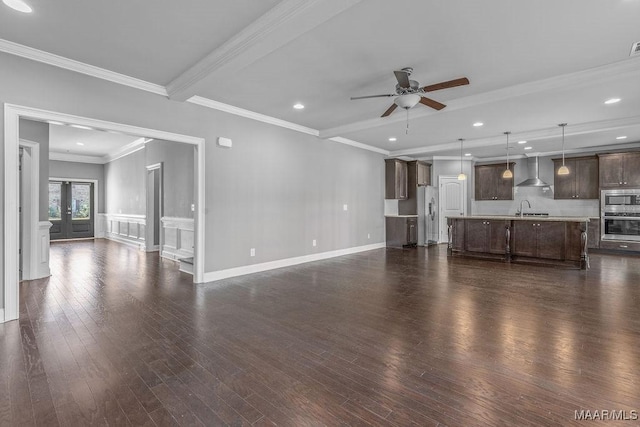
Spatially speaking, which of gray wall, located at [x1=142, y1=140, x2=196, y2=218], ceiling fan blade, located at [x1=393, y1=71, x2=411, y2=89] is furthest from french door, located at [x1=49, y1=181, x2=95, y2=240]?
ceiling fan blade, located at [x1=393, y1=71, x2=411, y2=89]

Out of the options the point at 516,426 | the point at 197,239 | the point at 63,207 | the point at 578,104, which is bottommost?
the point at 516,426

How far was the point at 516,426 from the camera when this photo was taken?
1635 mm

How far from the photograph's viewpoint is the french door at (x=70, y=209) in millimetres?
10148

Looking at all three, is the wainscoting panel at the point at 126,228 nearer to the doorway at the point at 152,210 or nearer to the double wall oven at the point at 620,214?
the doorway at the point at 152,210

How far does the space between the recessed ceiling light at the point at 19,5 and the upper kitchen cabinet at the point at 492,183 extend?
408 inches

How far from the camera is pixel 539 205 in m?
9.03

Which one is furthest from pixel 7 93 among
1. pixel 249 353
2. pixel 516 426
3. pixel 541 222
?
pixel 541 222

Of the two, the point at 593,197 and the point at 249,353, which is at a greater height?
the point at 593,197

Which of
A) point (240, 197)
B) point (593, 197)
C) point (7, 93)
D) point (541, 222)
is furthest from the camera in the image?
point (593, 197)

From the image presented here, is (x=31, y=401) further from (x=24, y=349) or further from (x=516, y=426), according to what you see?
(x=516, y=426)

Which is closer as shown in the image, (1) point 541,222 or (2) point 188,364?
(2) point 188,364

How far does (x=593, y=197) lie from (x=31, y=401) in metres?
11.0

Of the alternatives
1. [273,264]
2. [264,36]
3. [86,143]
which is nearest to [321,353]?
[264,36]

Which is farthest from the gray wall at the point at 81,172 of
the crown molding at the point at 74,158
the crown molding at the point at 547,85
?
the crown molding at the point at 547,85
